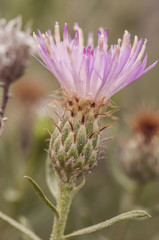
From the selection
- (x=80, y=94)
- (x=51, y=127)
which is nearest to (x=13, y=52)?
(x=80, y=94)

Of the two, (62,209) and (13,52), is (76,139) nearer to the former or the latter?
(62,209)

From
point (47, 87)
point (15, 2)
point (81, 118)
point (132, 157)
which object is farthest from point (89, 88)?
point (47, 87)

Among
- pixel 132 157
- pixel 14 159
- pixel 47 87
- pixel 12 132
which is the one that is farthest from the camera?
pixel 47 87

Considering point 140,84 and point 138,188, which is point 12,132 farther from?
point 140,84

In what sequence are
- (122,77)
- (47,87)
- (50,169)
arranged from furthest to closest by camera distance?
(47,87)
(50,169)
(122,77)

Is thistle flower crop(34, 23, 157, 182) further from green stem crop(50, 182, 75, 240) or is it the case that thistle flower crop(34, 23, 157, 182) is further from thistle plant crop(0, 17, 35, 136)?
thistle plant crop(0, 17, 35, 136)

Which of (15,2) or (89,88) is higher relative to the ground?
(15,2)

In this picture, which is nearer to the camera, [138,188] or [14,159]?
[138,188]
